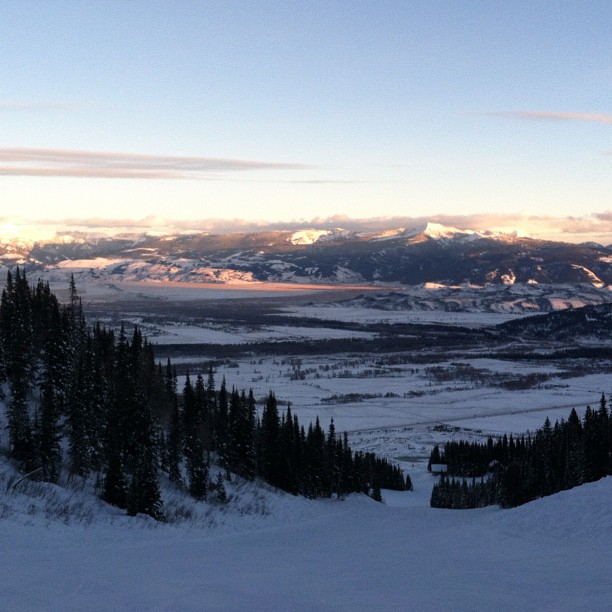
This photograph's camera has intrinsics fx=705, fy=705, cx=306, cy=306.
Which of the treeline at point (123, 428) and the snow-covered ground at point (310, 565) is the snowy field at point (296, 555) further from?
the treeline at point (123, 428)

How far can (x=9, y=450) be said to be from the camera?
4262 centimetres

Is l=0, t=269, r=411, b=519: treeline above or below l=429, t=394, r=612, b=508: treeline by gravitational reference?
above

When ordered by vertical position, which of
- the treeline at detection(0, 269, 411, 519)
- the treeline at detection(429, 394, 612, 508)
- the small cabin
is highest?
the treeline at detection(0, 269, 411, 519)

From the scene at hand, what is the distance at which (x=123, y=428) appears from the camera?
48.6 meters

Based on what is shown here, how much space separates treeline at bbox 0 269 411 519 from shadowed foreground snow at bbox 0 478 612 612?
1071cm

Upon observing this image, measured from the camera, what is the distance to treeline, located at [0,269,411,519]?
134 ft

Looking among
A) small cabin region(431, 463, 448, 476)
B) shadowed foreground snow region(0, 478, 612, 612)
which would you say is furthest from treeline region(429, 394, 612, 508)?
shadowed foreground snow region(0, 478, 612, 612)

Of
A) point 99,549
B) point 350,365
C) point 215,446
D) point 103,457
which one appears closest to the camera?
point 99,549

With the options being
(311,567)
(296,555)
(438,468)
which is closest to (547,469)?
(438,468)

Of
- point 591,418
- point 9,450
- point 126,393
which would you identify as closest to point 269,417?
point 126,393

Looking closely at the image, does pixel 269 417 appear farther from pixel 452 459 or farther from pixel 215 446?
pixel 452 459

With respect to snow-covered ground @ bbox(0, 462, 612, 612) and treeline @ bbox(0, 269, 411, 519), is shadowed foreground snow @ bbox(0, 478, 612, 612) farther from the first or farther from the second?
treeline @ bbox(0, 269, 411, 519)

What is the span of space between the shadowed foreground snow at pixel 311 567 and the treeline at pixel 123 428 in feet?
35.1

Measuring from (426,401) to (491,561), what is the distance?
121097 millimetres
